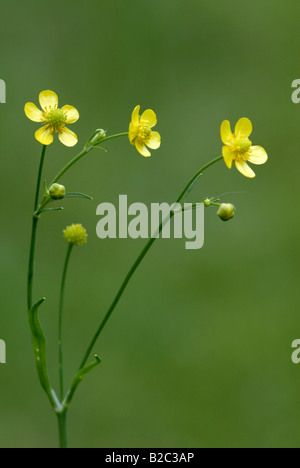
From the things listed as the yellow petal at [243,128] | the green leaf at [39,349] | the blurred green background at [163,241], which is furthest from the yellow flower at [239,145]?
the blurred green background at [163,241]

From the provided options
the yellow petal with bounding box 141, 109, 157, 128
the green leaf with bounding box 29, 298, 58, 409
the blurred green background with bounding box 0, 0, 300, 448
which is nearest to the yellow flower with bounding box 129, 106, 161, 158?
the yellow petal with bounding box 141, 109, 157, 128

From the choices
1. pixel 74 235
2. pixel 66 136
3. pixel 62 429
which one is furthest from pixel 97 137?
pixel 62 429

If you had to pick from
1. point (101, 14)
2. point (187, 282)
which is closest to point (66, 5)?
point (101, 14)

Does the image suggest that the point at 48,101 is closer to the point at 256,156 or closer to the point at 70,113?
A: the point at 70,113

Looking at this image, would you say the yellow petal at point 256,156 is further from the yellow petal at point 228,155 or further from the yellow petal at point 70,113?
the yellow petal at point 70,113

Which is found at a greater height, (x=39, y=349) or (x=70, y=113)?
(x=70, y=113)
